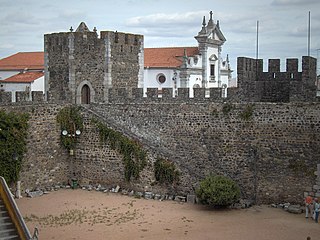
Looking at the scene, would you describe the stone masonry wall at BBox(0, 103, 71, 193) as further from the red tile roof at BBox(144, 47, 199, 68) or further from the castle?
the red tile roof at BBox(144, 47, 199, 68)

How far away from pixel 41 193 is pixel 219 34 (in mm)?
29073

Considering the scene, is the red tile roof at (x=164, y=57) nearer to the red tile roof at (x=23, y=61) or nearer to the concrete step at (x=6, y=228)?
the red tile roof at (x=23, y=61)

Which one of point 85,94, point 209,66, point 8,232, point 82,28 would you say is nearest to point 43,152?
point 85,94

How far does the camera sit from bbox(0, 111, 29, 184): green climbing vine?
18.7m

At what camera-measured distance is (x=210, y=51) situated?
44.3m

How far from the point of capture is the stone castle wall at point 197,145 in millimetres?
17547

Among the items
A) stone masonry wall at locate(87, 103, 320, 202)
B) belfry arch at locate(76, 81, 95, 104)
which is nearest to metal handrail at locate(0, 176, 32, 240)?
stone masonry wall at locate(87, 103, 320, 202)

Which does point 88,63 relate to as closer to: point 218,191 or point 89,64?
point 89,64

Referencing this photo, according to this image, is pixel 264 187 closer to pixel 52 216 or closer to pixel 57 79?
pixel 52 216

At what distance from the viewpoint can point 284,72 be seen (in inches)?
784

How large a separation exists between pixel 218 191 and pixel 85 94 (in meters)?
8.62

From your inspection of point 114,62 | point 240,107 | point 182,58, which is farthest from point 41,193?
point 182,58

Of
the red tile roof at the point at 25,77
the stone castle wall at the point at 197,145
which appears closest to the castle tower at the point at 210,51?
the red tile roof at the point at 25,77

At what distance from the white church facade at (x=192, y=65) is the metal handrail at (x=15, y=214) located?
2368 centimetres
